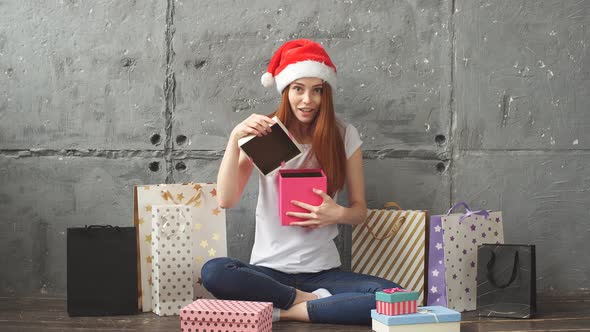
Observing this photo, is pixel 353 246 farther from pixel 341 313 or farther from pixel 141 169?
Answer: pixel 141 169

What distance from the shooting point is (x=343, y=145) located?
Answer: 296 cm

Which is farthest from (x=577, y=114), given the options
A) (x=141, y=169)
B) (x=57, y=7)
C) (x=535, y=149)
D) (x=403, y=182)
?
(x=57, y=7)

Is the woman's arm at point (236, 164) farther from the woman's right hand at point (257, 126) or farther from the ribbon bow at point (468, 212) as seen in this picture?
the ribbon bow at point (468, 212)

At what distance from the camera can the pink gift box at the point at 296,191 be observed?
274cm

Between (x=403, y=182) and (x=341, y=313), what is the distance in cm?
89

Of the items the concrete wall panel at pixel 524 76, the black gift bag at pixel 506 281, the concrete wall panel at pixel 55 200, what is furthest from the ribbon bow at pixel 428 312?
the concrete wall panel at pixel 55 200

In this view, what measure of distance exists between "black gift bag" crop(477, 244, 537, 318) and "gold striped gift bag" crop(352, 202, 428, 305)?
0.96 ft

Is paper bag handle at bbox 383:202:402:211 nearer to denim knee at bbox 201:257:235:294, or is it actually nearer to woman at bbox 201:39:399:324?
woman at bbox 201:39:399:324

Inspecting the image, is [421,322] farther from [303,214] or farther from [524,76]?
[524,76]

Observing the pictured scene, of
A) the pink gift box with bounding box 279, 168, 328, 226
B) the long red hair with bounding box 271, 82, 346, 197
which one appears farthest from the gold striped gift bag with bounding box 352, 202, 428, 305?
the pink gift box with bounding box 279, 168, 328, 226

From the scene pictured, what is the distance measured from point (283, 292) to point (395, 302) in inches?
18.5

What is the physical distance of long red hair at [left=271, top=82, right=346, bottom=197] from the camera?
2855 millimetres

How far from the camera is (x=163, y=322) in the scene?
2.68m

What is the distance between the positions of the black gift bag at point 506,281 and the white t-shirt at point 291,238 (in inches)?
24.0
